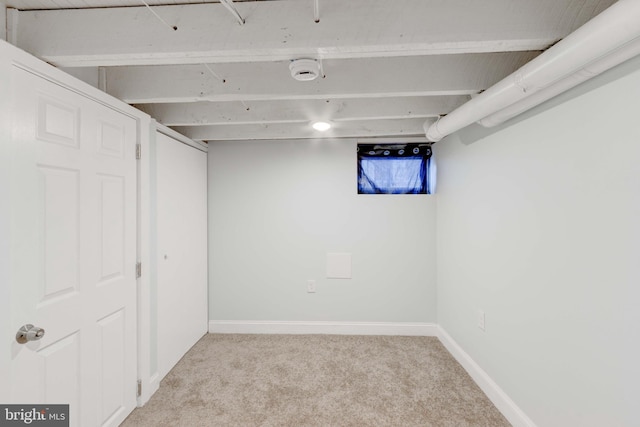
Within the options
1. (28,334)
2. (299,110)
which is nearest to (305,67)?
(299,110)

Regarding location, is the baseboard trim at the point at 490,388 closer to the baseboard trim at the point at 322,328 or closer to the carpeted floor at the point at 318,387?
the carpeted floor at the point at 318,387

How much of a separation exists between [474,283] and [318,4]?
2265mm

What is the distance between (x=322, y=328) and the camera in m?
3.37

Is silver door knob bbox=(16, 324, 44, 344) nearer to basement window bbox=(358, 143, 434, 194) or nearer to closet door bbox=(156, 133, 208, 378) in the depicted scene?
closet door bbox=(156, 133, 208, 378)

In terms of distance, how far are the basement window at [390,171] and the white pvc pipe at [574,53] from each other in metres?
→ 1.59

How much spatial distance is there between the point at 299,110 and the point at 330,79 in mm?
594

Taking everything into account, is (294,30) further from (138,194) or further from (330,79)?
(138,194)

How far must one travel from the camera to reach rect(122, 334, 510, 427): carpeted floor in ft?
6.59

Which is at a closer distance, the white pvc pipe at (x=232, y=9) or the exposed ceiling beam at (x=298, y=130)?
the white pvc pipe at (x=232, y=9)

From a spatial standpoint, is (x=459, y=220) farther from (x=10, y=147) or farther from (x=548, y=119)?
(x=10, y=147)

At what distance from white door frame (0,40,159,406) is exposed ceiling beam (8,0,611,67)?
0.12m

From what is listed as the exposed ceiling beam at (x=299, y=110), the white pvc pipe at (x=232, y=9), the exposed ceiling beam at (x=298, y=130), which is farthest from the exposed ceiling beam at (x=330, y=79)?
the exposed ceiling beam at (x=298, y=130)

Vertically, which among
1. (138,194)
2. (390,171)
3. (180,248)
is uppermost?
(390,171)

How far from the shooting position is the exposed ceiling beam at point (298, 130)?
294 centimetres
